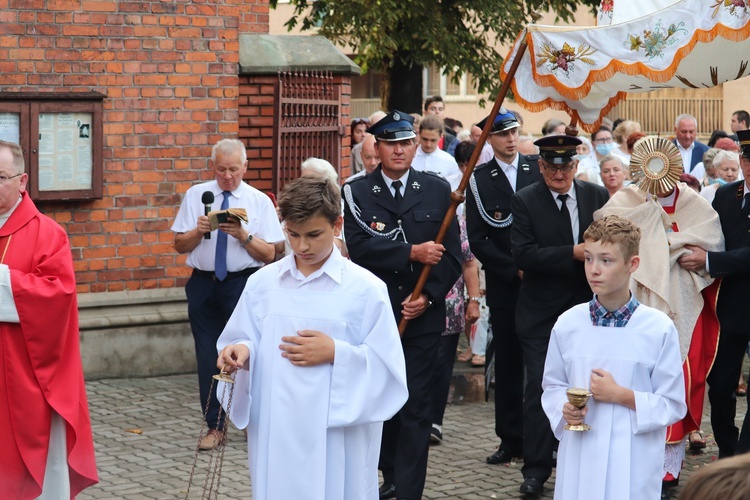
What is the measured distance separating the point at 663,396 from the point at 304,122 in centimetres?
642

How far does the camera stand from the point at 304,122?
36.4ft

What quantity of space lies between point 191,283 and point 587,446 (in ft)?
13.0

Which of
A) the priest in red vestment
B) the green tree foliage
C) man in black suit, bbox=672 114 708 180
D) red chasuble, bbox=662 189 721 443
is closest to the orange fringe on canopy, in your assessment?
red chasuble, bbox=662 189 721 443

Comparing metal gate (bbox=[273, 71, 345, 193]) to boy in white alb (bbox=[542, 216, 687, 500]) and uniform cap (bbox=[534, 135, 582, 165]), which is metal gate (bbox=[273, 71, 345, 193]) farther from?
boy in white alb (bbox=[542, 216, 687, 500])

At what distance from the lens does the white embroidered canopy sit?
21.9ft

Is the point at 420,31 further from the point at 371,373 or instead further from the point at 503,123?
the point at 371,373

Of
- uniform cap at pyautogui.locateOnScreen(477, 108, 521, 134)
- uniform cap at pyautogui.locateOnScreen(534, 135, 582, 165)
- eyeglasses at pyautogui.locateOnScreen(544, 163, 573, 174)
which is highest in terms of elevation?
uniform cap at pyautogui.locateOnScreen(477, 108, 521, 134)

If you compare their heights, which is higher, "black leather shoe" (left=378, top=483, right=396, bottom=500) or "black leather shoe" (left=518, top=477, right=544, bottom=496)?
"black leather shoe" (left=518, top=477, right=544, bottom=496)

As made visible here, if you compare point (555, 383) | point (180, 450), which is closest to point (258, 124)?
point (180, 450)

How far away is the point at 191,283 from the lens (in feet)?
28.0

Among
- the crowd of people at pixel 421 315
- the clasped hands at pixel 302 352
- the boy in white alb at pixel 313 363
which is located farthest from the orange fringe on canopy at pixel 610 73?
the clasped hands at pixel 302 352

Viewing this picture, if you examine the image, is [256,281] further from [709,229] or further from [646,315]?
[709,229]

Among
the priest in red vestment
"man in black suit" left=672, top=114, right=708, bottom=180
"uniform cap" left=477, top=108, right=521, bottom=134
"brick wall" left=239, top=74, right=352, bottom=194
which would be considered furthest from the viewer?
"man in black suit" left=672, top=114, right=708, bottom=180

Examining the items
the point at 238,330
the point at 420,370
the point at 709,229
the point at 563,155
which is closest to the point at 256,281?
the point at 238,330
